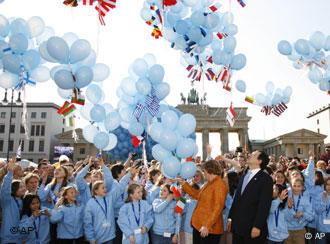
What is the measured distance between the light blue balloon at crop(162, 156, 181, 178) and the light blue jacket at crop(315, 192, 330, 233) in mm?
3279

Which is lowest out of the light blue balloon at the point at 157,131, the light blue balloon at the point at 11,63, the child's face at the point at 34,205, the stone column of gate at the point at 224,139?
the child's face at the point at 34,205

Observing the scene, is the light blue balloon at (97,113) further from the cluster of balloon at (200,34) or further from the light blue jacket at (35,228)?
the cluster of balloon at (200,34)

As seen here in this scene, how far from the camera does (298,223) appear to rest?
6266mm

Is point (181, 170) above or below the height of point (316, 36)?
below

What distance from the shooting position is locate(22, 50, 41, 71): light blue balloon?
6859 mm

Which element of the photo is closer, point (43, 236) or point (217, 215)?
point (217, 215)

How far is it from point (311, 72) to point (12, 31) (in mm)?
7569

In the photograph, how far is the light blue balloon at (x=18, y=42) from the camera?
661cm

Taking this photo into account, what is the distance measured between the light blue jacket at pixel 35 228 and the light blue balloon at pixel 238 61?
5.84 m

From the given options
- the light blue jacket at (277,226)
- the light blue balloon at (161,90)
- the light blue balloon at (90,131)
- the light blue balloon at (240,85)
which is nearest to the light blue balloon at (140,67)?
the light blue balloon at (161,90)

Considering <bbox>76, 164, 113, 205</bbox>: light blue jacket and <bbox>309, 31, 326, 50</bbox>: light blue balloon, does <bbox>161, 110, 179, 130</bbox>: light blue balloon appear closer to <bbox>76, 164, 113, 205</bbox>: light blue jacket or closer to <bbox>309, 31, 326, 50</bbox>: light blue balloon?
<bbox>76, 164, 113, 205</bbox>: light blue jacket

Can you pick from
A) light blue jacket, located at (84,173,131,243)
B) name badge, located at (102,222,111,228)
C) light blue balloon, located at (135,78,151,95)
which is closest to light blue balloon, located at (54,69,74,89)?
light blue balloon, located at (135,78,151,95)

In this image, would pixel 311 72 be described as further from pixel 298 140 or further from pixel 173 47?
pixel 298 140

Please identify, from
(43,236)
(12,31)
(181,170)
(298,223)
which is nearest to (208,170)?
(181,170)
